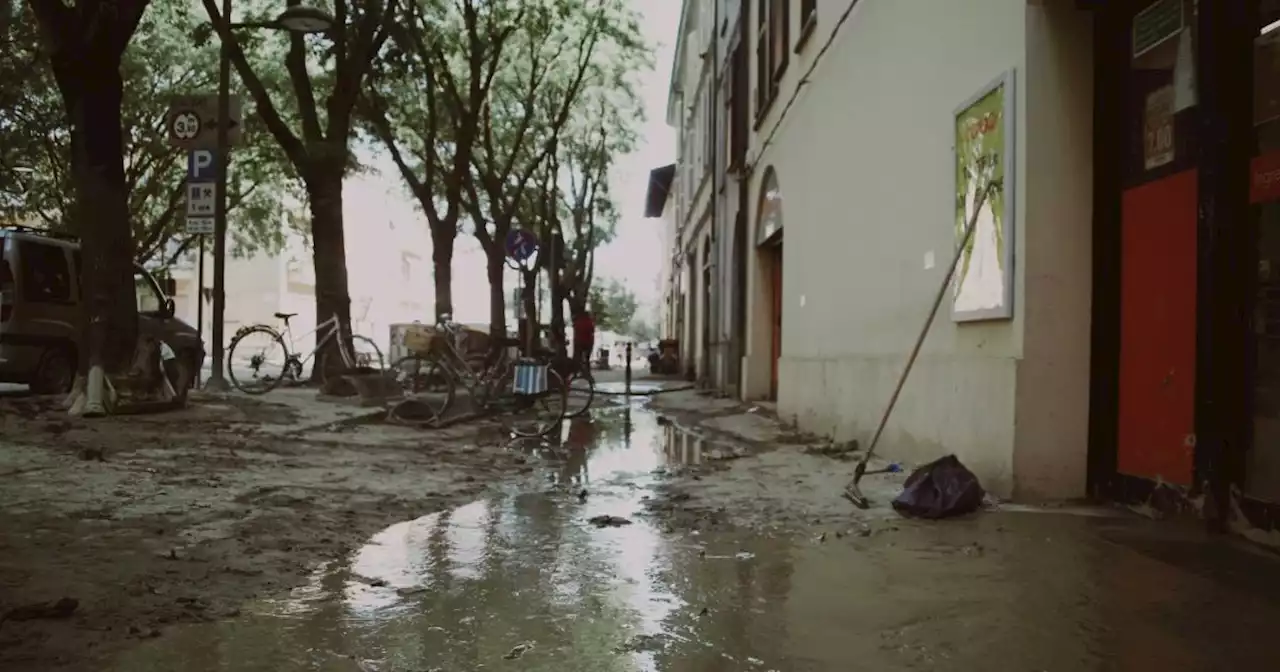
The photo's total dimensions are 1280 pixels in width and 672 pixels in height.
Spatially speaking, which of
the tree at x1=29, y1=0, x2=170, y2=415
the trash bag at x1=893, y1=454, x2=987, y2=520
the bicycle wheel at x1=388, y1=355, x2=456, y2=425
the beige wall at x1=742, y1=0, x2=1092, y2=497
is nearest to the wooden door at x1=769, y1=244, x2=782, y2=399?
the beige wall at x1=742, y1=0, x2=1092, y2=497

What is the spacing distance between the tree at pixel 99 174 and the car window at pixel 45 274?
266cm

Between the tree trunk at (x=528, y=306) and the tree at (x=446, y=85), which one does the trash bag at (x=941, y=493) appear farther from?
the tree at (x=446, y=85)

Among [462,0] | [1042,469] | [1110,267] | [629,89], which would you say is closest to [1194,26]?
[1110,267]

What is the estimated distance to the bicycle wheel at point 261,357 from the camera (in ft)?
43.0

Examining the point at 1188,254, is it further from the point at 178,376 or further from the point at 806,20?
the point at 178,376

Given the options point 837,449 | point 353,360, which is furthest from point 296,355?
point 837,449

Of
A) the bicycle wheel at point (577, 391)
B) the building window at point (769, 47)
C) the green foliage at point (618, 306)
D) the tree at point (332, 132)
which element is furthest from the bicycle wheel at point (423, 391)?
the green foliage at point (618, 306)

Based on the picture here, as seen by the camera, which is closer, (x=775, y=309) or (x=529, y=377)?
(x=529, y=377)

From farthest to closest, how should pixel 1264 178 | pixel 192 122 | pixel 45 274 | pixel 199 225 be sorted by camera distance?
pixel 199 225 → pixel 192 122 → pixel 45 274 → pixel 1264 178

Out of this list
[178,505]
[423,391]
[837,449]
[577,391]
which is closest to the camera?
[178,505]

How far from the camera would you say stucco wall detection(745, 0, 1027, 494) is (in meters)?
5.76

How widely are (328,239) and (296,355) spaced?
7.55ft

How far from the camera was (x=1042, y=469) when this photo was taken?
17.9 ft

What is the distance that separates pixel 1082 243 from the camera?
5500 mm
